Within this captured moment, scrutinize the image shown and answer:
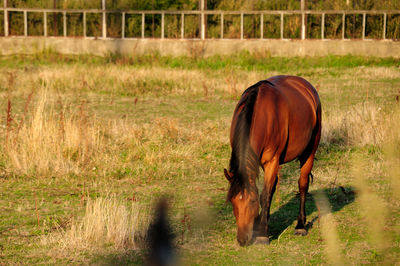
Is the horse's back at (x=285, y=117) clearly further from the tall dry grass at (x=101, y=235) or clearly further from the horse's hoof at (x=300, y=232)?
the tall dry grass at (x=101, y=235)

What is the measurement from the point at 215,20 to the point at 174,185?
17588mm

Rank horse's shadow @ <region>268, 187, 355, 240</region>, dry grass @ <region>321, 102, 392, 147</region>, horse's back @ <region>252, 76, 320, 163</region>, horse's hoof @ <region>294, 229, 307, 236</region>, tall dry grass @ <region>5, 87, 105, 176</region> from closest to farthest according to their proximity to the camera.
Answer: horse's back @ <region>252, 76, 320, 163</region> < horse's hoof @ <region>294, 229, 307, 236</region> < horse's shadow @ <region>268, 187, 355, 240</region> < tall dry grass @ <region>5, 87, 105, 176</region> < dry grass @ <region>321, 102, 392, 147</region>

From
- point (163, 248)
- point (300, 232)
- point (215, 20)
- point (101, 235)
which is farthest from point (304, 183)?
point (215, 20)

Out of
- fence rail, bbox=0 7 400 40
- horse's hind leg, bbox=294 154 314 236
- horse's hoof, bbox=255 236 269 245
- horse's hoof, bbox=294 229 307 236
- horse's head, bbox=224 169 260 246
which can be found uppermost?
fence rail, bbox=0 7 400 40

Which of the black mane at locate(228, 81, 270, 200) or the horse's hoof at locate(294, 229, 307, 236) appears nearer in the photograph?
the black mane at locate(228, 81, 270, 200)

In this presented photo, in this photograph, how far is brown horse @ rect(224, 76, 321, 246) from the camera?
491 cm

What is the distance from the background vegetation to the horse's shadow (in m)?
17.1

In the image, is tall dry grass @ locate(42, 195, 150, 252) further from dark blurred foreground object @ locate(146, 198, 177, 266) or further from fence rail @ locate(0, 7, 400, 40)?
fence rail @ locate(0, 7, 400, 40)

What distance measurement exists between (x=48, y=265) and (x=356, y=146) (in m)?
6.03

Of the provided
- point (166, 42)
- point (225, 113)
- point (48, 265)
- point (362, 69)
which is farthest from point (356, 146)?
point (166, 42)

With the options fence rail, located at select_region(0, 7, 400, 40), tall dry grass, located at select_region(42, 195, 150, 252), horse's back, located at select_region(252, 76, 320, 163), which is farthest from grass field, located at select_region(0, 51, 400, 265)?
fence rail, located at select_region(0, 7, 400, 40)

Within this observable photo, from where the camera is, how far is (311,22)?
79.2 feet

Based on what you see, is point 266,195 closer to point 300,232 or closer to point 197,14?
point 300,232

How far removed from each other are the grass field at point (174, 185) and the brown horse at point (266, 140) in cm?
43
